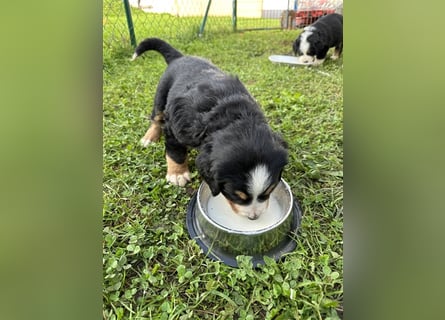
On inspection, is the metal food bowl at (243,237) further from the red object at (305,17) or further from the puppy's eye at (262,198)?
the red object at (305,17)

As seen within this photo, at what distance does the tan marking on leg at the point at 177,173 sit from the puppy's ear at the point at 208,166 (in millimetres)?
486

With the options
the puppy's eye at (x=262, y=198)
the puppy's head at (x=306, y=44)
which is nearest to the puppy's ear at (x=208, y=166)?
the puppy's eye at (x=262, y=198)

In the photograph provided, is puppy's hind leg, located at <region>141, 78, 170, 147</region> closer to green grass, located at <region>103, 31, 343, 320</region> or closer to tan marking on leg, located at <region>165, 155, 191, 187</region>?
green grass, located at <region>103, 31, 343, 320</region>

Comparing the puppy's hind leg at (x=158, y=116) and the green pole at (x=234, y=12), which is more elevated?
the green pole at (x=234, y=12)

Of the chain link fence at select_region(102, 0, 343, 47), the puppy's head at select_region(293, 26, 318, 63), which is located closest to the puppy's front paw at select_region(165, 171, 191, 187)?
the chain link fence at select_region(102, 0, 343, 47)

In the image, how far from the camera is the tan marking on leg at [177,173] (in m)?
2.11

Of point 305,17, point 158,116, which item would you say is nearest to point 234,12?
point 305,17
